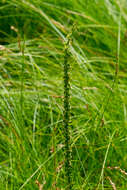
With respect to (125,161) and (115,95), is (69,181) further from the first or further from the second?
(115,95)

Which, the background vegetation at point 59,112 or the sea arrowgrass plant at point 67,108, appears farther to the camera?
the background vegetation at point 59,112

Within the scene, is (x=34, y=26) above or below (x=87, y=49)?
above

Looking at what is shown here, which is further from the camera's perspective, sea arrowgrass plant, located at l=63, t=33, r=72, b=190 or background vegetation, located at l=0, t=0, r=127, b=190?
background vegetation, located at l=0, t=0, r=127, b=190

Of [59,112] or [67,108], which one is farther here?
[59,112]

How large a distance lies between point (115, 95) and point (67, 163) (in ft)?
2.91

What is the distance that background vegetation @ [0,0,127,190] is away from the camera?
1411mm

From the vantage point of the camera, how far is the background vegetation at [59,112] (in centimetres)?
141

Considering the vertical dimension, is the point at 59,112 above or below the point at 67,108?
below

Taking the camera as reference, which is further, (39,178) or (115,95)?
(115,95)

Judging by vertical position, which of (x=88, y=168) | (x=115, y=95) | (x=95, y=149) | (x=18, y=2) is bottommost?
(x=88, y=168)

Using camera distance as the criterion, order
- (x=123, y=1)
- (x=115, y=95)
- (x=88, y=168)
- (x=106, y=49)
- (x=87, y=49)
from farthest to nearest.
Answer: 1. (x=123, y=1)
2. (x=106, y=49)
3. (x=87, y=49)
4. (x=115, y=95)
5. (x=88, y=168)

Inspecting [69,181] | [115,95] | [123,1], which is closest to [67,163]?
[69,181]

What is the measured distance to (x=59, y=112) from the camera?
1.62 m

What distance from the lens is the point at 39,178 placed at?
4.63 feet
